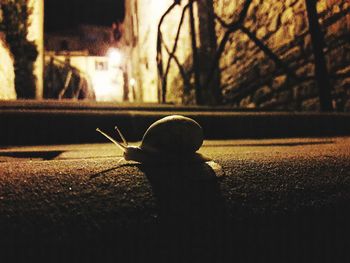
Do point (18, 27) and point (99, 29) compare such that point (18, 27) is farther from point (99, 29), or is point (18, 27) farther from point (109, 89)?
point (99, 29)

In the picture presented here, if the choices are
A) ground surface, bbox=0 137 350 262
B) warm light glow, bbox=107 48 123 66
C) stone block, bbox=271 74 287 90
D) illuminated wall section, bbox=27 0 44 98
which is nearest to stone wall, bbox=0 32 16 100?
illuminated wall section, bbox=27 0 44 98

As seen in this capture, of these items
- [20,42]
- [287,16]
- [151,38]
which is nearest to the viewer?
[287,16]

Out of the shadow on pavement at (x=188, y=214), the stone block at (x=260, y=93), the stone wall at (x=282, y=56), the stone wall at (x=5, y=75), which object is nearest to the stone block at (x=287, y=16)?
the stone wall at (x=282, y=56)

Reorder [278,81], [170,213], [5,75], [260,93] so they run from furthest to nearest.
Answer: [5,75], [260,93], [278,81], [170,213]

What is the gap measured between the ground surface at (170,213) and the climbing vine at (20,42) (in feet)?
15.1

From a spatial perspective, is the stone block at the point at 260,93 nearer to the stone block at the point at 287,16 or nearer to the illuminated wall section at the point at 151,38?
the stone block at the point at 287,16

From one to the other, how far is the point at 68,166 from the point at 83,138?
1.05 meters

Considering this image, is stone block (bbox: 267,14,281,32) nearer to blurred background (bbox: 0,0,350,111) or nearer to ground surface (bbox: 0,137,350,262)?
blurred background (bbox: 0,0,350,111)

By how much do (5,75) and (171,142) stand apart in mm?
4005

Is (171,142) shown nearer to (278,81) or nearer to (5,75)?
(278,81)

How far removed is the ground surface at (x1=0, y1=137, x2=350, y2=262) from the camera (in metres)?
0.56

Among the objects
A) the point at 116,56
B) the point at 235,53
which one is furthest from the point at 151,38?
the point at 116,56

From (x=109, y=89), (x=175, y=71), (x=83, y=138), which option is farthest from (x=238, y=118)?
(x=109, y=89)

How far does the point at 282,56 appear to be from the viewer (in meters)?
3.09
